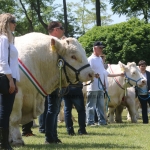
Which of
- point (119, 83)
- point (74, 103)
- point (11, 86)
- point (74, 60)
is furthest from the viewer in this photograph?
point (119, 83)

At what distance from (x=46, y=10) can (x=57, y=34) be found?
41.0 m

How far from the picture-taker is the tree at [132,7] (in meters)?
39.6

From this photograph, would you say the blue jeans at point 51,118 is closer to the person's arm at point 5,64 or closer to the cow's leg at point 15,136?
the cow's leg at point 15,136

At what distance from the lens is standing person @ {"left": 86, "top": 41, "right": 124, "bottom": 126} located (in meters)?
14.8

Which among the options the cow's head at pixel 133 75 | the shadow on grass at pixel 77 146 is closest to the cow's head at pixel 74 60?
the shadow on grass at pixel 77 146

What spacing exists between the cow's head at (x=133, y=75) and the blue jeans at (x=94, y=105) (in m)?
2.10

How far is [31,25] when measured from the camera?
48.7 metres

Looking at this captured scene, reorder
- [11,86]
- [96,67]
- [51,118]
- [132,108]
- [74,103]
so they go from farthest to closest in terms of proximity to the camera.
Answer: [132,108] < [96,67] < [74,103] < [51,118] < [11,86]

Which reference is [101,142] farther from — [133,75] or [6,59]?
[133,75]

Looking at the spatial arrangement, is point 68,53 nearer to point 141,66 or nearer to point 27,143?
point 27,143

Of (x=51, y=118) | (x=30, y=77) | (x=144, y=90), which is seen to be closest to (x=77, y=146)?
(x=51, y=118)

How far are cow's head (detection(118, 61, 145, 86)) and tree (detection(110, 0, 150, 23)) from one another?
23156mm

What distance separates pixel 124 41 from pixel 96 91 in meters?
14.4

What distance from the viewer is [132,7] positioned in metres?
40.2
